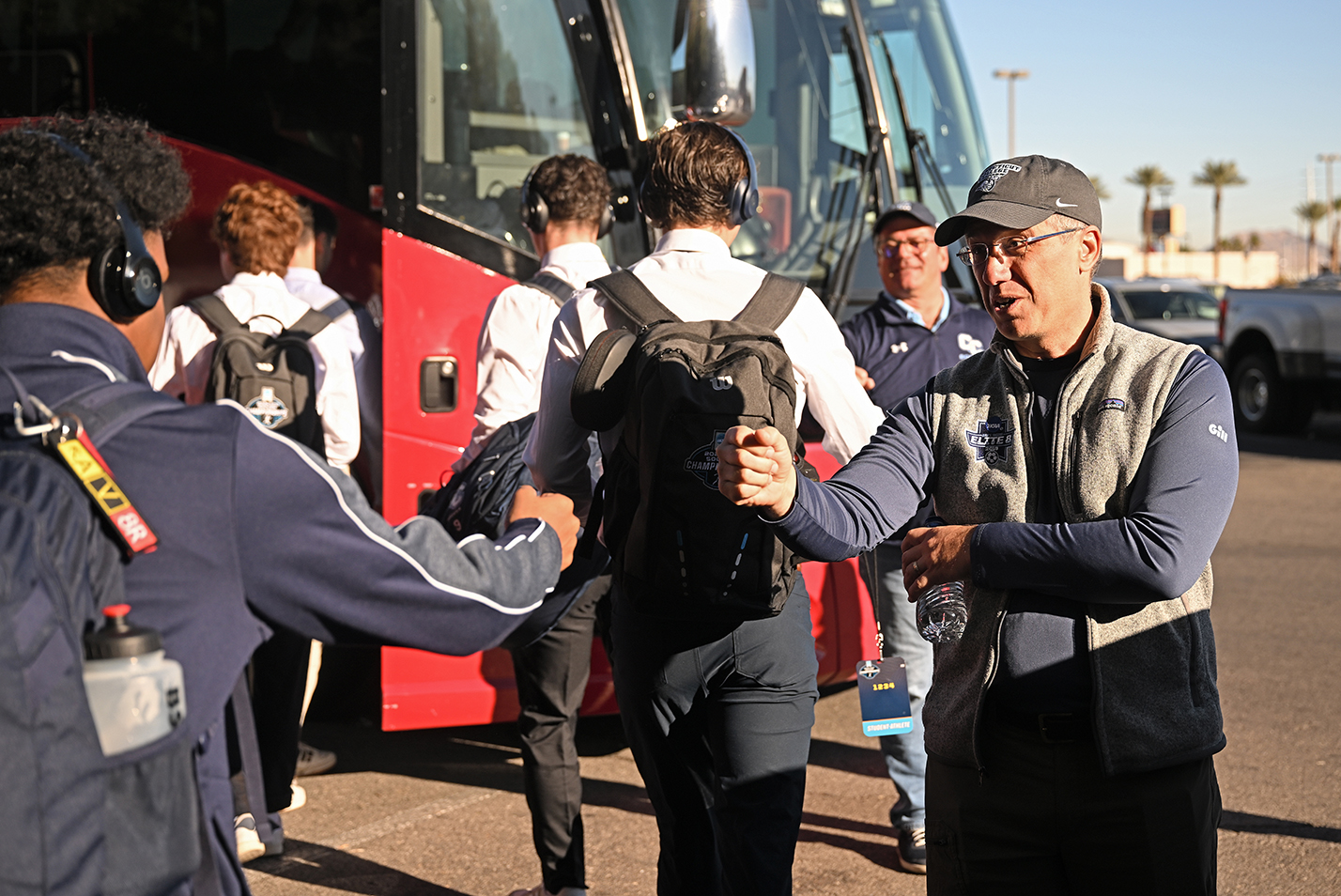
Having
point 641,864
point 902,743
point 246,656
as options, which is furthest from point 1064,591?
point 641,864

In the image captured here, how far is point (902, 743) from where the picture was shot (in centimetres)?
424

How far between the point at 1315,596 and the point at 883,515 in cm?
664

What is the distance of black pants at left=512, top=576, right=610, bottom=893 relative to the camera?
376 cm

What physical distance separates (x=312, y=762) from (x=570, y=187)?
2671mm

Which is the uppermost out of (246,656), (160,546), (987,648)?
(160,546)

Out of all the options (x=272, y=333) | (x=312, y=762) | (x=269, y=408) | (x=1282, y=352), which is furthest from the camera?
(x=1282, y=352)

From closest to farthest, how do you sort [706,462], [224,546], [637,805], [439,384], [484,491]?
[224,546]
[706,462]
[484,491]
[439,384]
[637,805]

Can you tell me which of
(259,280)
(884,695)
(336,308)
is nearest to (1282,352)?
(336,308)

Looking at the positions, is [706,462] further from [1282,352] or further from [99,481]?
[1282,352]

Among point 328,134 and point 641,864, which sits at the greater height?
point 328,134

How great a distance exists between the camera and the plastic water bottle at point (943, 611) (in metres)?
2.36

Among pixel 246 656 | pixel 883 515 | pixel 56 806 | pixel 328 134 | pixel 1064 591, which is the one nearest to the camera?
pixel 56 806

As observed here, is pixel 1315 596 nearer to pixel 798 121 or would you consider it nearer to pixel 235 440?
pixel 798 121

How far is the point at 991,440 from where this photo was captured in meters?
2.48
